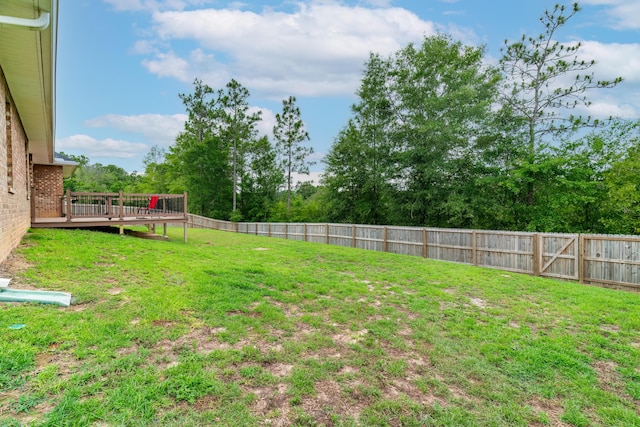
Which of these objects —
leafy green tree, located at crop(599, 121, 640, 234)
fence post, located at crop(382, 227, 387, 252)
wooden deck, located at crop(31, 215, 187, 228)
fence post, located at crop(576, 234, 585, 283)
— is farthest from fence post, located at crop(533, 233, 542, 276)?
wooden deck, located at crop(31, 215, 187, 228)

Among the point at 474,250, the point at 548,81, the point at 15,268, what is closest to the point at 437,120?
the point at 548,81

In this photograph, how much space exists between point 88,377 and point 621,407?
464 centimetres

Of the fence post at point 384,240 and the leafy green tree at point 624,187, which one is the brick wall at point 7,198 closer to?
the fence post at point 384,240

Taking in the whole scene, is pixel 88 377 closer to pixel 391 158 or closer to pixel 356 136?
pixel 391 158

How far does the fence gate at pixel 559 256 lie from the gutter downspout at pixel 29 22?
11.9m

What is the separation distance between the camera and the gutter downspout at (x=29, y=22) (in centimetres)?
339

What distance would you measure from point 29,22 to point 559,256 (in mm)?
12241

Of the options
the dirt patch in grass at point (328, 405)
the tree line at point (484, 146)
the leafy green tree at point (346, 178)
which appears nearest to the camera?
the dirt patch in grass at point (328, 405)

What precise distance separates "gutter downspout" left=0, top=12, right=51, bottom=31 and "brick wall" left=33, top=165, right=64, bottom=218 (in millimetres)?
11845

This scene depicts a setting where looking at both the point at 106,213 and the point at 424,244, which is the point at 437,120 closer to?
the point at 424,244

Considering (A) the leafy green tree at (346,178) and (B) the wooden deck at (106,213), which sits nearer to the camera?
(B) the wooden deck at (106,213)

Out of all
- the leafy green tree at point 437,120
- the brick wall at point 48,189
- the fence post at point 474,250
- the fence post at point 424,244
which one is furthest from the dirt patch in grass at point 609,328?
the brick wall at point 48,189

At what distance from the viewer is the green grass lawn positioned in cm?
243

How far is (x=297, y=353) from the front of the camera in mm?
3391
